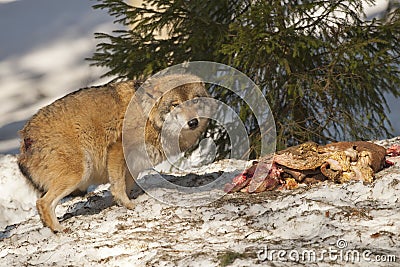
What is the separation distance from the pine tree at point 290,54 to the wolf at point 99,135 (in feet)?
8.36

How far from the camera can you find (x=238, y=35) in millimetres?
7988

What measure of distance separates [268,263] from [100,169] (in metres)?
2.32

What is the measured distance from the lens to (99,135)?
5.30 meters

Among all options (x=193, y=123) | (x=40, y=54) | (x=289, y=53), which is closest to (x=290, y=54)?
(x=289, y=53)

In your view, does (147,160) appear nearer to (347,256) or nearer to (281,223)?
(281,223)

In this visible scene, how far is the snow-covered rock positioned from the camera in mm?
3717

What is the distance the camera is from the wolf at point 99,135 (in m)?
5.05

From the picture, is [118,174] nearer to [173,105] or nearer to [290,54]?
[173,105]

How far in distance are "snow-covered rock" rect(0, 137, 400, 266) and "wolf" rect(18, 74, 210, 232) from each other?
355 millimetres

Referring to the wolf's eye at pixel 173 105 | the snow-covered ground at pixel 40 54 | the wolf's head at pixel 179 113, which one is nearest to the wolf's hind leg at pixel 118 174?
the wolf's head at pixel 179 113

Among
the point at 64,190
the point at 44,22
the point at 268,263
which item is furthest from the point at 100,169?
the point at 44,22

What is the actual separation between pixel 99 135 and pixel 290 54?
386 cm

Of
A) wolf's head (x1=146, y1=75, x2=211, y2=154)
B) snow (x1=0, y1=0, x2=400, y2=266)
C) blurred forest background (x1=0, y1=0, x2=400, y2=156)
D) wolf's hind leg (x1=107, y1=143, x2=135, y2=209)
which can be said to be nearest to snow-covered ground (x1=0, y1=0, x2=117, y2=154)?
blurred forest background (x1=0, y1=0, x2=400, y2=156)

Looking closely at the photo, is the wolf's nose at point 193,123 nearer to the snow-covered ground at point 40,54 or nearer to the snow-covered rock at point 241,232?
the snow-covered rock at point 241,232
